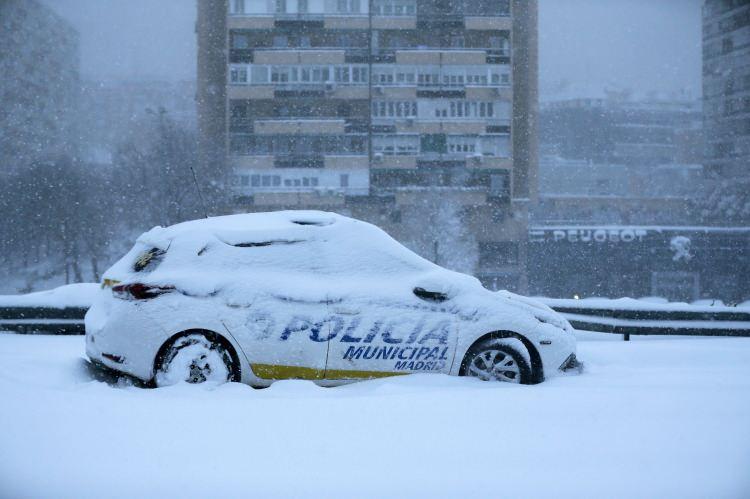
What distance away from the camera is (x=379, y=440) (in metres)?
3.63

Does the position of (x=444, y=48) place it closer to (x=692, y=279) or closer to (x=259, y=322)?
(x=692, y=279)

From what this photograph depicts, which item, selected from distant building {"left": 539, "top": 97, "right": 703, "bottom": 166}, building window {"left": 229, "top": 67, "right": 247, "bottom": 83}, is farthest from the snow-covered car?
distant building {"left": 539, "top": 97, "right": 703, "bottom": 166}

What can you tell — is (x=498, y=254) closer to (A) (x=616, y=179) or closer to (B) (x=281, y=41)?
(B) (x=281, y=41)

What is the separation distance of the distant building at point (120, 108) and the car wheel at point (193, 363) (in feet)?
196

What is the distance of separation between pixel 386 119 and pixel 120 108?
6588 centimetres

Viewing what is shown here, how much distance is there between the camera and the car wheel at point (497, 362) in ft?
18.1

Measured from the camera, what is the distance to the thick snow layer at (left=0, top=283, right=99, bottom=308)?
32.9 ft

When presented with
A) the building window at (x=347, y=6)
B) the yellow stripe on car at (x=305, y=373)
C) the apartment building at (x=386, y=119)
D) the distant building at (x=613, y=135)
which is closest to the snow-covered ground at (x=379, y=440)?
the yellow stripe on car at (x=305, y=373)

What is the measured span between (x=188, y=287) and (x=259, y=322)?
2.02 feet

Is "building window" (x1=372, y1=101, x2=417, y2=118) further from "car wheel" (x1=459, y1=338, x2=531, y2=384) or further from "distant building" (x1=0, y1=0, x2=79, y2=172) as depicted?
"car wheel" (x1=459, y1=338, x2=531, y2=384)

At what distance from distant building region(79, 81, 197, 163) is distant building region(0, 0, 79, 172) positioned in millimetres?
2181

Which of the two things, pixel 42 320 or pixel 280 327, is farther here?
pixel 42 320

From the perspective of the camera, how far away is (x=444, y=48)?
172 feet

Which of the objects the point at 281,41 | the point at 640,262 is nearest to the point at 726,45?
the point at 640,262
